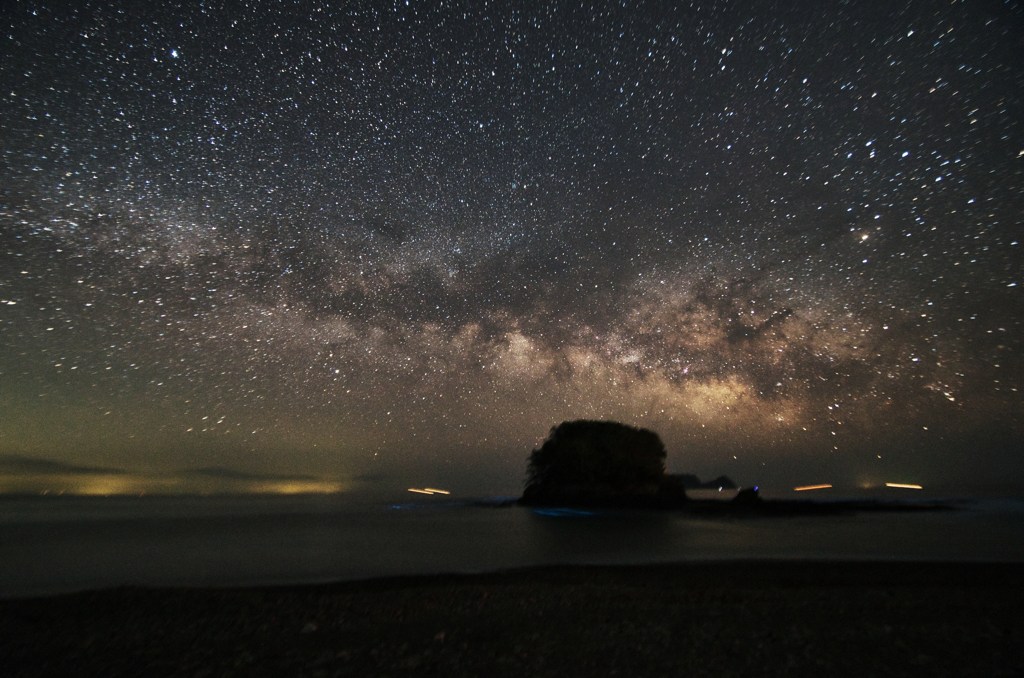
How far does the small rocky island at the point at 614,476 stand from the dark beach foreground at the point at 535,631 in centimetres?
3803

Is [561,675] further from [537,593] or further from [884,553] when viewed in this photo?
[884,553]

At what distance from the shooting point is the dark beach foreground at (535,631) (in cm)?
569

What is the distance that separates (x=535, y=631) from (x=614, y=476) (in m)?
44.6

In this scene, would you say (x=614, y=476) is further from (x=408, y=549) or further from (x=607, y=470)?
(x=408, y=549)

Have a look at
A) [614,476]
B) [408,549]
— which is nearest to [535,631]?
[408,549]

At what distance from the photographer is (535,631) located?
6.81 metres

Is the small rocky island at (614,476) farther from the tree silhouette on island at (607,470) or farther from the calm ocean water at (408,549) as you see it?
the calm ocean water at (408,549)

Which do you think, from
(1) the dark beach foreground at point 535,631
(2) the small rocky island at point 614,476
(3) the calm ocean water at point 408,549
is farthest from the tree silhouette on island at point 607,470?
(1) the dark beach foreground at point 535,631

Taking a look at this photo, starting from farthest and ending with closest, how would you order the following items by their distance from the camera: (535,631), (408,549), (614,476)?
(614,476) → (408,549) → (535,631)

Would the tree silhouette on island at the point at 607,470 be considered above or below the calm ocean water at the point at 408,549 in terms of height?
above

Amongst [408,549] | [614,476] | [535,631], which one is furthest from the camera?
[614,476]

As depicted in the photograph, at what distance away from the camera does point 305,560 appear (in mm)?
18297

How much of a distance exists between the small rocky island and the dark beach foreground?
3803cm

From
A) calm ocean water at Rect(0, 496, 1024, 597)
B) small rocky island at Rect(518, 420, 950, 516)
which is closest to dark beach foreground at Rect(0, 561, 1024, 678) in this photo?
calm ocean water at Rect(0, 496, 1024, 597)
